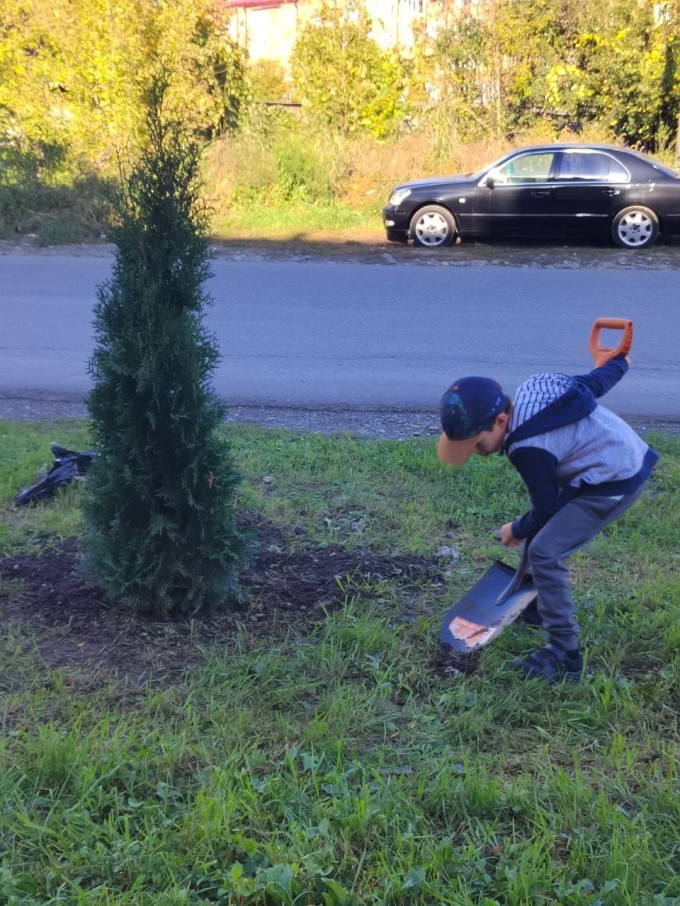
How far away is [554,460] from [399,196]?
11.6m

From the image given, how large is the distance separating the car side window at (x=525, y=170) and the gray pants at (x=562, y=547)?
37.1 ft

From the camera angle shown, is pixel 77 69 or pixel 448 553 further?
pixel 77 69

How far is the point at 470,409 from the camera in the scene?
122 inches

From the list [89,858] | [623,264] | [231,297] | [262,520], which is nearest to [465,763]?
[89,858]

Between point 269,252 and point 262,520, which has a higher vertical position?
point 269,252

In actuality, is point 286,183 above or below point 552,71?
below

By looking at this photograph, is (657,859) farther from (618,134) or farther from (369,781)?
(618,134)

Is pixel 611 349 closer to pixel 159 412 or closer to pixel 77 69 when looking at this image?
pixel 159 412

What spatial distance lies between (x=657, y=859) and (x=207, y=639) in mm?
1875

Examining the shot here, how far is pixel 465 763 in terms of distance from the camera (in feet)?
9.39

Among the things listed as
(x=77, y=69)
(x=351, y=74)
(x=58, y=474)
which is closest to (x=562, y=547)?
(x=58, y=474)

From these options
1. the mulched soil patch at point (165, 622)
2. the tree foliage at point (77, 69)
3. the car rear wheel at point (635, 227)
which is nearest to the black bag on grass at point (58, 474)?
the mulched soil patch at point (165, 622)

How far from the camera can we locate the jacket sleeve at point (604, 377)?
344 centimetres

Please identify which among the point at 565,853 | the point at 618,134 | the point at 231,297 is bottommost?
the point at 565,853
